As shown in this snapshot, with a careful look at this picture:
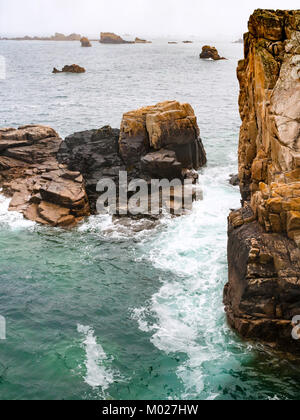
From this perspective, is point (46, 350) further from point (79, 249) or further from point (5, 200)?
point (5, 200)

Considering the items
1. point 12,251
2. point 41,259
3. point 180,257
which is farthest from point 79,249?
point 180,257

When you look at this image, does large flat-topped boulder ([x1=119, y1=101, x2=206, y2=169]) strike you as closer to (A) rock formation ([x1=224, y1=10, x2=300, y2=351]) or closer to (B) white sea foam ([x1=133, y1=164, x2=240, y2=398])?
(B) white sea foam ([x1=133, y1=164, x2=240, y2=398])

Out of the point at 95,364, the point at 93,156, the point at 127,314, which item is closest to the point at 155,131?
the point at 93,156

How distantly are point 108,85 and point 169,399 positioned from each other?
3460 inches

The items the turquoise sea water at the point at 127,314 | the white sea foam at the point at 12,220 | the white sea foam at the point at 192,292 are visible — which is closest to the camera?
the turquoise sea water at the point at 127,314

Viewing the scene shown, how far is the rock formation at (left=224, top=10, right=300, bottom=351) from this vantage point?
1784 centimetres

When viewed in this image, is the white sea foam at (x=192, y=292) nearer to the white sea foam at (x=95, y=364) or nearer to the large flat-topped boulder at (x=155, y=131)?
the white sea foam at (x=95, y=364)

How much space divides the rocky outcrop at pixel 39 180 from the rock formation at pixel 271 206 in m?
14.3

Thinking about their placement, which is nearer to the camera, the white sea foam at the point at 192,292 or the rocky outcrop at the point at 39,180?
the white sea foam at the point at 192,292

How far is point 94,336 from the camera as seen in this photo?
20.1 meters

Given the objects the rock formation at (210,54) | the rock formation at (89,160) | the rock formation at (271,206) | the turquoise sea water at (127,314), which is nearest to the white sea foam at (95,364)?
the turquoise sea water at (127,314)

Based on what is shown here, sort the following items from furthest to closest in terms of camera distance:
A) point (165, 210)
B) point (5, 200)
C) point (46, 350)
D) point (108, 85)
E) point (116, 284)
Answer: point (108, 85) < point (5, 200) < point (165, 210) < point (116, 284) < point (46, 350)

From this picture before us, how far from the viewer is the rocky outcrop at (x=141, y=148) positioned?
3488 centimetres

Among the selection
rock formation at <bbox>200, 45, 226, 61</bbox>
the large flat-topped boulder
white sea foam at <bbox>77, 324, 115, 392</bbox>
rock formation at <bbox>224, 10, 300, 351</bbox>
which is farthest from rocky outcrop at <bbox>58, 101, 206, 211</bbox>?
rock formation at <bbox>200, 45, 226, 61</bbox>
